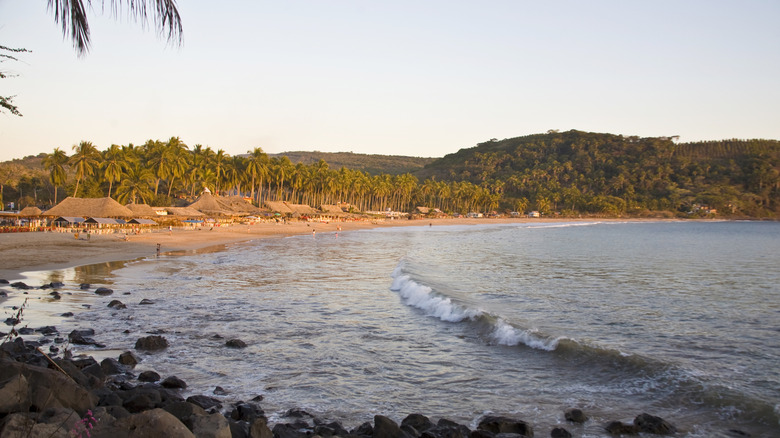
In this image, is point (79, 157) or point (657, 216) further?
point (657, 216)

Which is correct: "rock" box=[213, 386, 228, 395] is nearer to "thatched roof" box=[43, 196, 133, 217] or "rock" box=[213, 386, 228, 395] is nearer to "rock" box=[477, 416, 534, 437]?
"rock" box=[477, 416, 534, 437]

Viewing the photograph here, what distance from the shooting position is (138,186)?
212ft

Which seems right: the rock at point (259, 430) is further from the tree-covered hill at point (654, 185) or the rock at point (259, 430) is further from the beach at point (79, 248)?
the tree-covered hill at point (654, 185)

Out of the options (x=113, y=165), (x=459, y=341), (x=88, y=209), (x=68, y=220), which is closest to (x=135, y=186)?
(x=113, y=165)

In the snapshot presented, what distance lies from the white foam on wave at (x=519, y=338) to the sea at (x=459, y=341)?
5 centimetres

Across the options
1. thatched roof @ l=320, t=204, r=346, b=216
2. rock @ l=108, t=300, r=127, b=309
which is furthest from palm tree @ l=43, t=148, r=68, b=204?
rock @ l=108, t=300, r=127, b=309

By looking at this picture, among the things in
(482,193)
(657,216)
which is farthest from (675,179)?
(482,193)

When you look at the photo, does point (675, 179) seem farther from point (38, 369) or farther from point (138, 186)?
point (38, 369)

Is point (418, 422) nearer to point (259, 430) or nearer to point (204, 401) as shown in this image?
point (259, 430)

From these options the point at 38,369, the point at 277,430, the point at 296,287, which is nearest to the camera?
the point at 38,369

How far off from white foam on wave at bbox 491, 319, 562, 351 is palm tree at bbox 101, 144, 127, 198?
6380 centimetres

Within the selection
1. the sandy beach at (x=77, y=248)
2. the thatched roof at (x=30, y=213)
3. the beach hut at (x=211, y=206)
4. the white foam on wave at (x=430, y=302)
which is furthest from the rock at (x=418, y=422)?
the beach hut at (x=211, y=206)

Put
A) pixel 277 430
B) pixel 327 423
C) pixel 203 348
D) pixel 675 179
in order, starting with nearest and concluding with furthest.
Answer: pixel 277 430 → pixel 327 423 → pixel 203 348 → pixel 675 179

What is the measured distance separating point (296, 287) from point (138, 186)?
53627 millimetres
